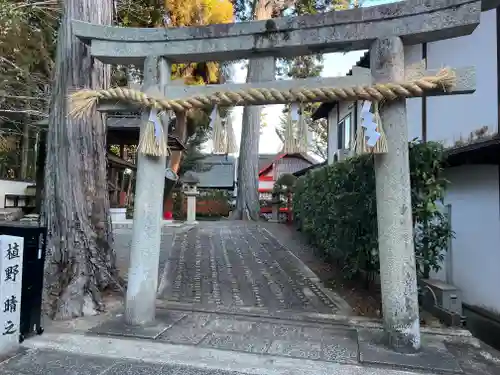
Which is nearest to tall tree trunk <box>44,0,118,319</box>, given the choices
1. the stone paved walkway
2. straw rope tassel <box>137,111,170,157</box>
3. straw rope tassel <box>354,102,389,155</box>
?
the stone paved walkway

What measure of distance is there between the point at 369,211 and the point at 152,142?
10.7ft

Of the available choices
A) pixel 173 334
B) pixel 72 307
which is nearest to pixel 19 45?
pixel 72 307

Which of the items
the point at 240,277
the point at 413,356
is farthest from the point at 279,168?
the point at 413,356

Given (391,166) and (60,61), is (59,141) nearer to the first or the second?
(60,61)

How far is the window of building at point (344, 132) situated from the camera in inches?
461

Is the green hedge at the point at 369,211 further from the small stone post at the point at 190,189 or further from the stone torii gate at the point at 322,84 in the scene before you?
the small stone post at the point at 190,189

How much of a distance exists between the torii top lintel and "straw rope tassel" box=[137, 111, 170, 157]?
921mm

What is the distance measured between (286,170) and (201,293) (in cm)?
2673

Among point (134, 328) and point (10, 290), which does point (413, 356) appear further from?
point (10, 290)

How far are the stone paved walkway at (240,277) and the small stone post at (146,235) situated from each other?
1.29 meters

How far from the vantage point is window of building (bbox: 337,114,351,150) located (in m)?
11.7

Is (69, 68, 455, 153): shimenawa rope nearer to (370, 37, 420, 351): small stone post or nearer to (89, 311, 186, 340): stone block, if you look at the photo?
(370, 37, 420, 351): small stone post

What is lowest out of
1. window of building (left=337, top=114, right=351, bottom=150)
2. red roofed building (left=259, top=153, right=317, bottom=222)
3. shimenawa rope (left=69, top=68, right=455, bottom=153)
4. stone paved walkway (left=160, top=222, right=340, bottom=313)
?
stone paved walkway (left=160, top=222, right=340, bottom=313)

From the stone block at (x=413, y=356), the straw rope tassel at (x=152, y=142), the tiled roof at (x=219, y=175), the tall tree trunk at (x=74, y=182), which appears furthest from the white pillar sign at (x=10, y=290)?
the tiled roof at (x=219, y=175)
